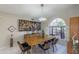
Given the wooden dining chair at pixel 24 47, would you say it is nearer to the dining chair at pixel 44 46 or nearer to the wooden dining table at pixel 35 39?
the wooden dining table at pixel 35 39

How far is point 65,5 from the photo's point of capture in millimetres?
1531

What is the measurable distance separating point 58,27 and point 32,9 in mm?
518

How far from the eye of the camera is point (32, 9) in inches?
61.2

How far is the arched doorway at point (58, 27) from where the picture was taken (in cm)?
158

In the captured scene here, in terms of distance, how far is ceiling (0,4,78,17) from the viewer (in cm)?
152

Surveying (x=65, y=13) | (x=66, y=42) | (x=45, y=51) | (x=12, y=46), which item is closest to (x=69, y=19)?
(x=65, y=13)

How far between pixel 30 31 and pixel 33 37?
116 millimetres

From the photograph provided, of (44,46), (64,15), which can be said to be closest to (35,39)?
(44,46)

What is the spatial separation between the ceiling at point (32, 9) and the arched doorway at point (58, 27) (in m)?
0.15

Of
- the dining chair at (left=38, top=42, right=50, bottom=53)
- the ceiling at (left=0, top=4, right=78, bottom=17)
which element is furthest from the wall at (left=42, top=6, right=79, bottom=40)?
the dining chair at (left=38, top=42, right=50, bottom=53)

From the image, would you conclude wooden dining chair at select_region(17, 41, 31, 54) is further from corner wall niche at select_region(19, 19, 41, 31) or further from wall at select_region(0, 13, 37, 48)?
corner wall niche at select_region(19, 19, 41, 31)

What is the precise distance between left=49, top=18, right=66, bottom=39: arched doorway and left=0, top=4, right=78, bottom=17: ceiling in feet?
0.48
